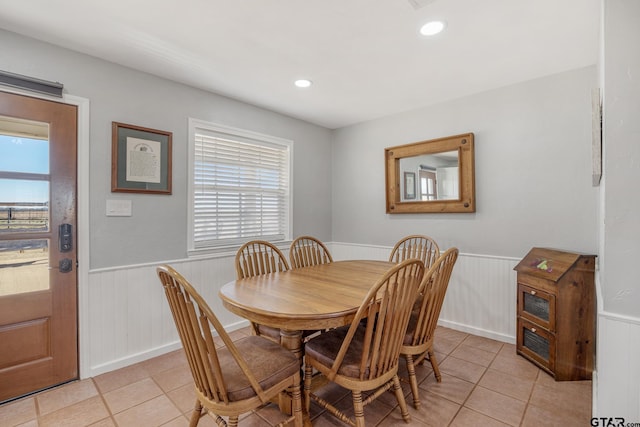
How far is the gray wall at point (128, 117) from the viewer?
6.72 feet

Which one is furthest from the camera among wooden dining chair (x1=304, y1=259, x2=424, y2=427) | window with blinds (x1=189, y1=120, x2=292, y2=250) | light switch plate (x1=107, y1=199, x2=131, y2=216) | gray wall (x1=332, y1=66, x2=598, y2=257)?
window with blinds (x1=189, y1=120, x2=292, y2=250)

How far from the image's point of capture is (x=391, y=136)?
359 cm

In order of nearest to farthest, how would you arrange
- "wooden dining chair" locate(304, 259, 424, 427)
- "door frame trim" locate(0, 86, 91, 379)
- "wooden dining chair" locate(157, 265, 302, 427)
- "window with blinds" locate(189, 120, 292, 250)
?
"wooden dining chair" locate(157, 265, 302, 427), "wooden dining chair" locate(304, 259, 424, 427), "door frame trim" locate(0, 86, 91, 379), "window with blinds" locate(189, 120, 292, 250)

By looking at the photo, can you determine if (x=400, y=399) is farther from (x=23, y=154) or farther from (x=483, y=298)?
(x=23, y=154)

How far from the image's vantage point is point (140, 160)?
96.0 inches

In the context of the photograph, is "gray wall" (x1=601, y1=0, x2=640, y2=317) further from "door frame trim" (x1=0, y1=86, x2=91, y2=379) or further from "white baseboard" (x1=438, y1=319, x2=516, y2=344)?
"door frame trim" (x1=0, y1=86, x2=91, y2=379)

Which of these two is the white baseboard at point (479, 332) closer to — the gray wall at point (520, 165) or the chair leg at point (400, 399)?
the gray wall at point (520, 165)

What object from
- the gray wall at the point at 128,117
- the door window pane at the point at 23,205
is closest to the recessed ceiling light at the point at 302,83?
the gray wall at the point at 128,117

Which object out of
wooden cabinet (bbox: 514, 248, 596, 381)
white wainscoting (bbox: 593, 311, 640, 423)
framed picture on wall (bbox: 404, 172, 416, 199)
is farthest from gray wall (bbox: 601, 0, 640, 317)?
framed picture on wall (bbox: 404, 172, 416, 199)

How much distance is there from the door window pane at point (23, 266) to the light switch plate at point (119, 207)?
1.40 ft

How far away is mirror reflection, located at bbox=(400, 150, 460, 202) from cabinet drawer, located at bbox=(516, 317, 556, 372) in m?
1.30

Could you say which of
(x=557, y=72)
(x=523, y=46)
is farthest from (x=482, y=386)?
(x=557, y=72)

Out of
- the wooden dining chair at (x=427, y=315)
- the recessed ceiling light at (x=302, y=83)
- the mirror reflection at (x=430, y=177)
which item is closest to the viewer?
the wooden dining chair at (x=427, y=315)

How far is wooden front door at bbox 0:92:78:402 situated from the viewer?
1.90m
